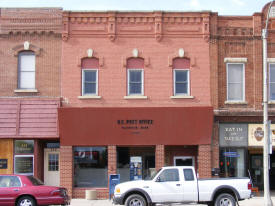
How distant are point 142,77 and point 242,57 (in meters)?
4.96

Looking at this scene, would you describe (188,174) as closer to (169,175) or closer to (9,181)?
(169,175)

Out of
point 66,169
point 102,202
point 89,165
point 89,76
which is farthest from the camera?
point 89,76

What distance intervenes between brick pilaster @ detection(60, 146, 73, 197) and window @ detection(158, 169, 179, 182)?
672 centimetres

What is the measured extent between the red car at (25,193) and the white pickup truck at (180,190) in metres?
2.18

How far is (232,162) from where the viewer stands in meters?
22.6

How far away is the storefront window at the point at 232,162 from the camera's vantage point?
2252cm

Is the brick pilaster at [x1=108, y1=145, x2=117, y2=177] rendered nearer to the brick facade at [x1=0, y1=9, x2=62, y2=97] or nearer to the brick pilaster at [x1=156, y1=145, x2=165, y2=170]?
the brick pilaster at [x1=156, y1=145, x2=165, y2=170]

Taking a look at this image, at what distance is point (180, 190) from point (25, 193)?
17.6 ft

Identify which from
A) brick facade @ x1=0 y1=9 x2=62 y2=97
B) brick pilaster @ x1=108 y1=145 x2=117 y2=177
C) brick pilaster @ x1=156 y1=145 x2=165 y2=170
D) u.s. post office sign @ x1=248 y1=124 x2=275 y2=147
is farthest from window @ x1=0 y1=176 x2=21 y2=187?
u.s. post office sign @ x1=248 y1=124 x2=275 y2=147

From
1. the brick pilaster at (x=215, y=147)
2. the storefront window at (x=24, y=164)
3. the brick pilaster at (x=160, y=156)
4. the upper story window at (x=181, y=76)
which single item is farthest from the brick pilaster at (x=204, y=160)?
the storefront window at (x=24, y=164)

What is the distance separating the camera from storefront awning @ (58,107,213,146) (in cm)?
2188

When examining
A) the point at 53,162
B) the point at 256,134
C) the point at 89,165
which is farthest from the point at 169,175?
the point at 53,162

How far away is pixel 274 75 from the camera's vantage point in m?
22.8

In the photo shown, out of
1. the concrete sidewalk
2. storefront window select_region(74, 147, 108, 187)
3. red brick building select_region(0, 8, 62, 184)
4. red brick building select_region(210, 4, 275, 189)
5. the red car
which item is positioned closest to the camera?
the red car
